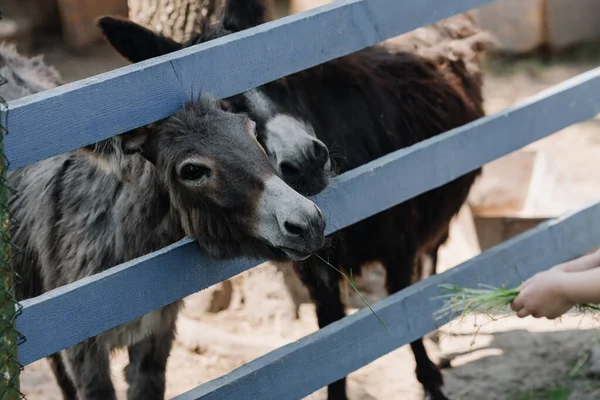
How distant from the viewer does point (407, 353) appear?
4426 mm

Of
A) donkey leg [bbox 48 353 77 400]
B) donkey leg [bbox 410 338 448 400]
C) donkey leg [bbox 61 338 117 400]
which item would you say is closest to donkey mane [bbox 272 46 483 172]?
donkey leg [bbox 410 338 448 400]

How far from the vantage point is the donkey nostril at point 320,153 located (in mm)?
2893

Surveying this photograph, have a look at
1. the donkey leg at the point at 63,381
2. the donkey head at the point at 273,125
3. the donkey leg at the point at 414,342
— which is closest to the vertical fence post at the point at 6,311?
the donkey head at the point at 273,125

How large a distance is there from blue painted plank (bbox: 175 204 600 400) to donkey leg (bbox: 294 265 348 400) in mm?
507

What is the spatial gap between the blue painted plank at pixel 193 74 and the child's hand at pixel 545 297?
1.03 meters

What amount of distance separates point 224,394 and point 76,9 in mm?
6665

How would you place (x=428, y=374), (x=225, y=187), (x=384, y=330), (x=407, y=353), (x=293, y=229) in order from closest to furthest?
1. (x=293, y=229)
2. (x=225, y=187)
3. (x=384, y=330)
4. (x=428, y=374)
5. (x=407, y=353)

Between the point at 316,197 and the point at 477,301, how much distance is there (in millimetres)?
750

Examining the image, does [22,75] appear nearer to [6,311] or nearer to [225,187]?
[225,187]

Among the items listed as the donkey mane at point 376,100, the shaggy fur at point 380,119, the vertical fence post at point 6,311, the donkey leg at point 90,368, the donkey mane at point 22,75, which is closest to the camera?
the vertical fence post at point 6,311

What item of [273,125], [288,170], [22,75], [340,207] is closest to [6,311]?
[288,170]

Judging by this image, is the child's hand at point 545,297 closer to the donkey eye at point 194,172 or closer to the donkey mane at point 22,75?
the donkey eye at point 194,172

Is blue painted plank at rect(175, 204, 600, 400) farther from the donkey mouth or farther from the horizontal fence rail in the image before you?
the donkey mouth

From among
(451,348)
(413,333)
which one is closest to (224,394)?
(413,333)
